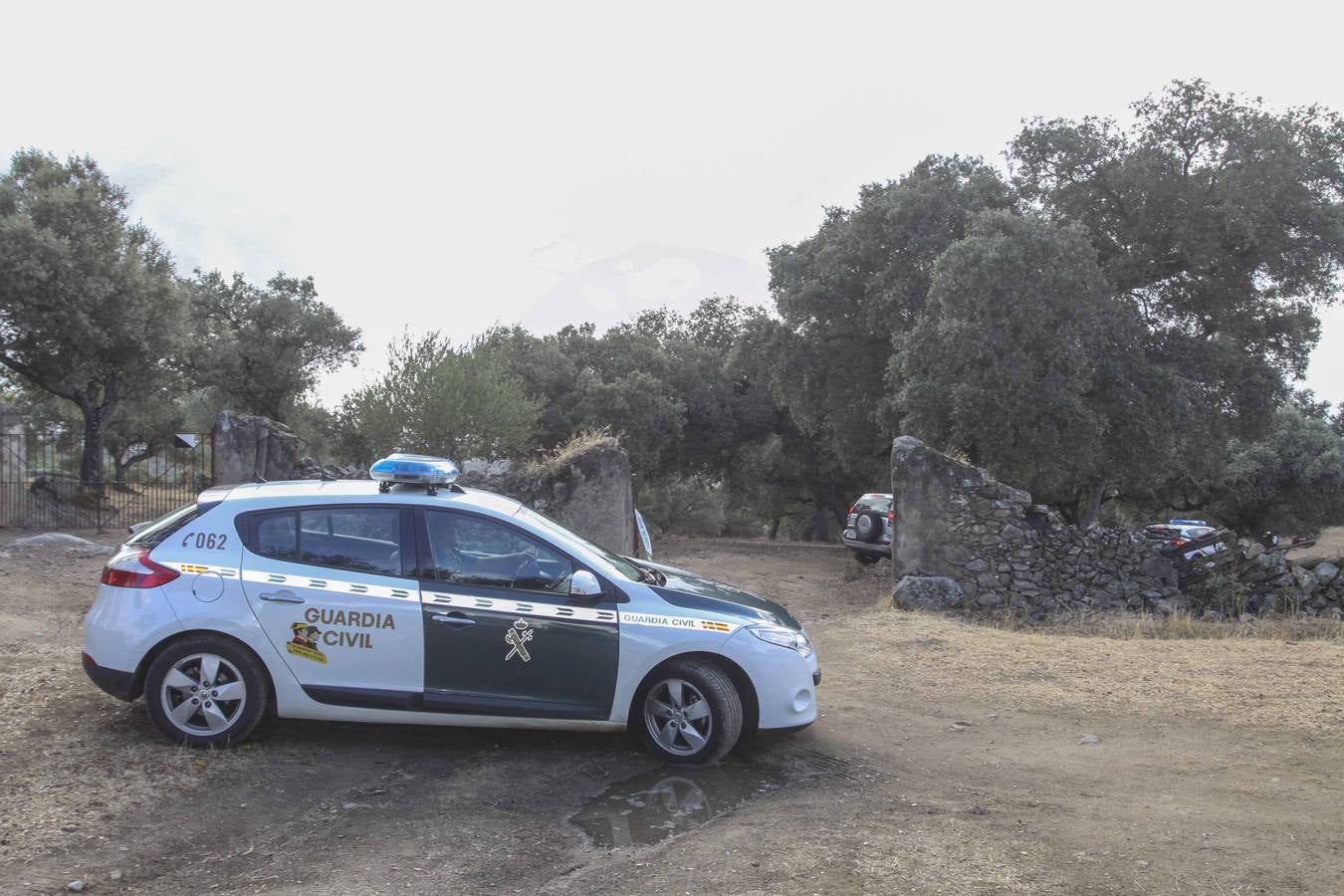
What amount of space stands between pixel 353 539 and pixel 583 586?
1.37 meters

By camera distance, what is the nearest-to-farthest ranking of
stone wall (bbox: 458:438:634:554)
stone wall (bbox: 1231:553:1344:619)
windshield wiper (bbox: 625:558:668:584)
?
1. windshield wiper (bbox: 625:558:668:584)
2. stone wall (bbox: 1231:553:1344:619)
3. stone wall (bbox: 458:438:634:554)

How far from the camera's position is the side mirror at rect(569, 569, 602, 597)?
5.73 metres

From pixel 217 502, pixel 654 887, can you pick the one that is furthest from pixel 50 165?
pixel 654 887

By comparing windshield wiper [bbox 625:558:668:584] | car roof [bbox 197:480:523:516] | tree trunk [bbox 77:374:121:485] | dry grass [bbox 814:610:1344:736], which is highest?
tree trunk [bbox 77:374:121:485]

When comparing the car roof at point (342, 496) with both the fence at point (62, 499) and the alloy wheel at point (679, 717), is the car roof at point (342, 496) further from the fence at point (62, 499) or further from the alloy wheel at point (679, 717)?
the fence at point (62, 499)

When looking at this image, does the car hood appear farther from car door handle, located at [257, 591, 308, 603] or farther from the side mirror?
car door handle, located at [257, 591, 308, 603]

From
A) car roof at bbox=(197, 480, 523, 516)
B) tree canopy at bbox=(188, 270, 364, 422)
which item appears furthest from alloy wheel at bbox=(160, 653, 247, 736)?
tree canopy at bbox=(188, 270, 364, 422)

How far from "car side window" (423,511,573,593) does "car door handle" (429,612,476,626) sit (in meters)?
0.21

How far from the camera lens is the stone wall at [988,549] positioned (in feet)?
46.1

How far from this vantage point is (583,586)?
5738 millimetres

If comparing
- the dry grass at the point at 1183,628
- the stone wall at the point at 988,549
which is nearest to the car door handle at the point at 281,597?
the dry grass at the point at 1183,628

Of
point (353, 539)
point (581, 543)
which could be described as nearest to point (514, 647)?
point (581, 543)

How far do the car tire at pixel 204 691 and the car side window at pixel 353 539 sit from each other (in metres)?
0.66

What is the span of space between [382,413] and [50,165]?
35.8 feet
